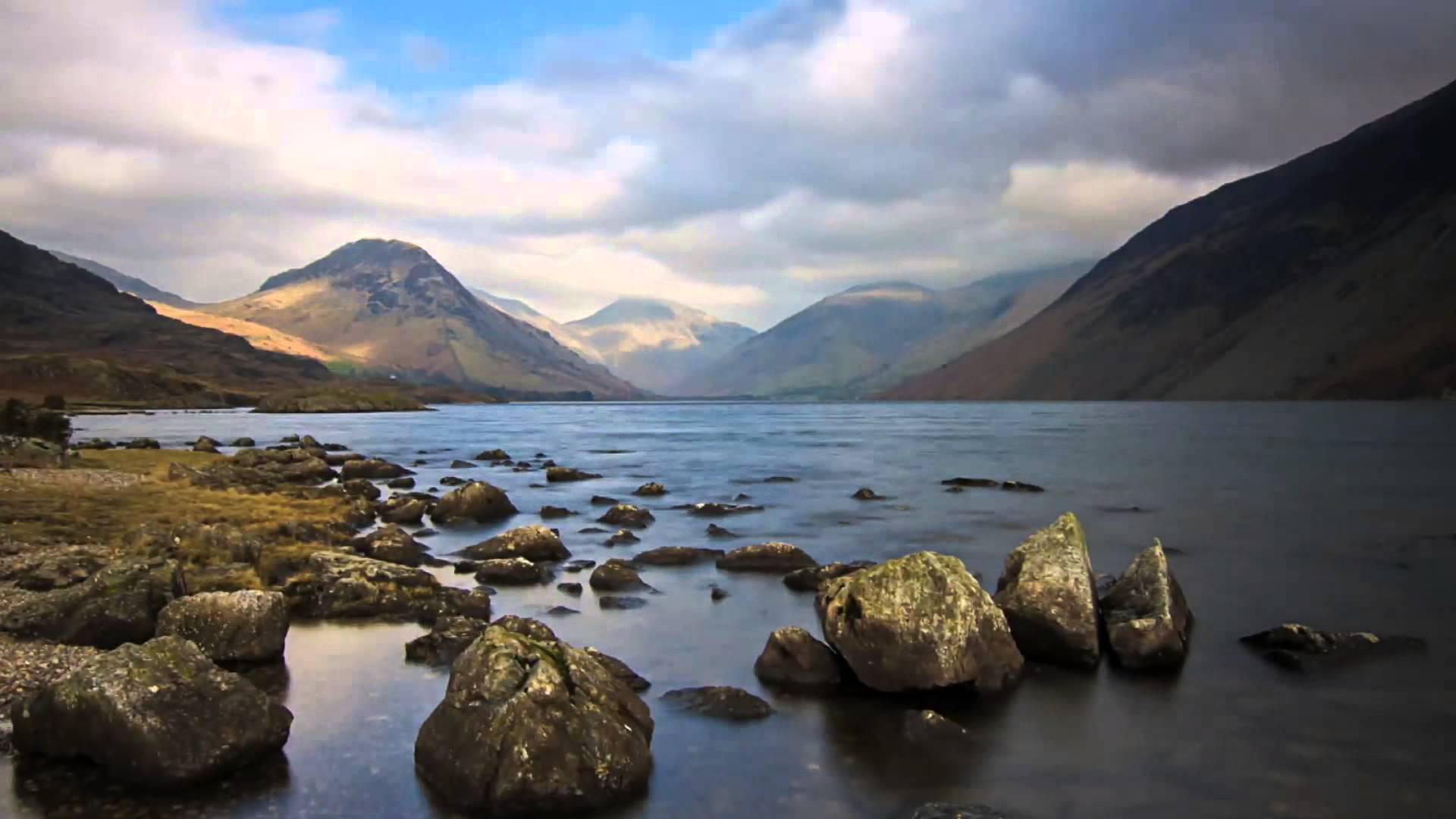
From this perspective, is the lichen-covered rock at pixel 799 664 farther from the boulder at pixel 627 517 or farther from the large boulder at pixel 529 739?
the boulder at pixel 627 517

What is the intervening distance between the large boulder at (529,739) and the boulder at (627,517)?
81.7ft

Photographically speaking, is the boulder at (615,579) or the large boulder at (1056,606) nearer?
the large boulder at (1056,606)

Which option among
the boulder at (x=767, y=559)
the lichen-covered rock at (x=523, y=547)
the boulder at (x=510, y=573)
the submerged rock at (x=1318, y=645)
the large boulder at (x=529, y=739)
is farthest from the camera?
the lichen-covered rock at (x=523, y=547)

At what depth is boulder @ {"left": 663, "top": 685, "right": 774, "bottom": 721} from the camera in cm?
1627

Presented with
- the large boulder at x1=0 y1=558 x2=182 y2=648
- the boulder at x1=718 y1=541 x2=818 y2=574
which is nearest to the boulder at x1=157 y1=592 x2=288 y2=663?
the large boulder at x1=0 y1=558 x2=182 y2=648

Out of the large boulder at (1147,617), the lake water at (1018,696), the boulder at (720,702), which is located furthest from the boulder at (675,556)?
the large boulder at (1147,617)

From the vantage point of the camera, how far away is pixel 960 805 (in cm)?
1232

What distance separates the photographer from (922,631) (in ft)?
56.4

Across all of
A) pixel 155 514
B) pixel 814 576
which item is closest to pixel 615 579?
pixel 814 576

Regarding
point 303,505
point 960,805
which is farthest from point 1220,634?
point 303,505

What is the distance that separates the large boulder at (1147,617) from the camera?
63.1 feet

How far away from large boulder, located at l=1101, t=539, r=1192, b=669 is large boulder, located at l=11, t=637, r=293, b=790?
17.3 meters

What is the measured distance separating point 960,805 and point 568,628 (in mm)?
11983

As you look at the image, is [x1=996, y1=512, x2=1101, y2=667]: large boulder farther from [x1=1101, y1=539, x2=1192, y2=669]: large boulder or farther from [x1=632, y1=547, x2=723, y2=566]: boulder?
[x1=632, y1=547, x2=723, y2=566]: boulder
